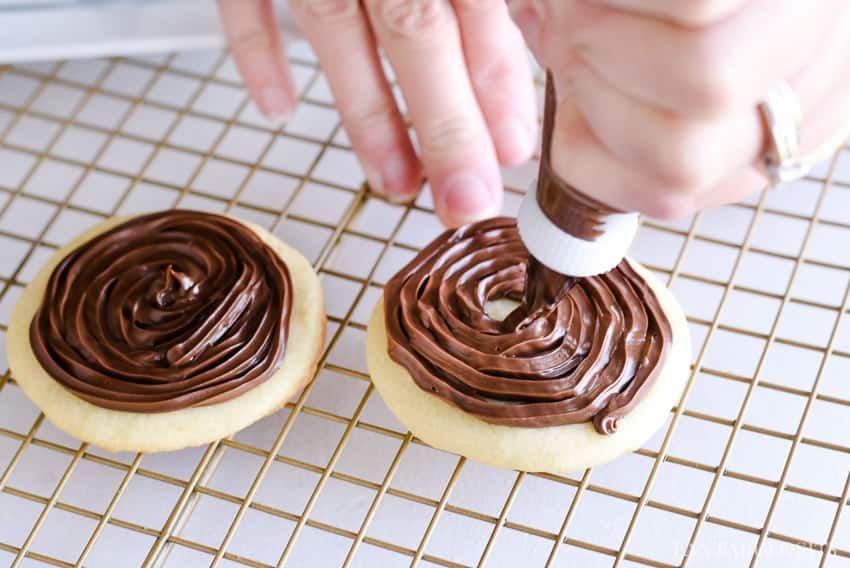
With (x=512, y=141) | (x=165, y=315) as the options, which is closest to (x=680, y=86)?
(x=512, y=141)

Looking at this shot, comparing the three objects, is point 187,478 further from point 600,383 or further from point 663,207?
point 663,207

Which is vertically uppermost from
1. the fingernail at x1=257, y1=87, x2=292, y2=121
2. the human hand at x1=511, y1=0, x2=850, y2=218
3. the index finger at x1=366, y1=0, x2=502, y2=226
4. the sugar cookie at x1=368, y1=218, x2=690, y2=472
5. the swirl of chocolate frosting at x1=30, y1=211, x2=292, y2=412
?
the human hand at x1=511, y1=0, x2=850, y2=218

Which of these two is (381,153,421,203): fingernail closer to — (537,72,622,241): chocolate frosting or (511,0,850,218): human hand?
(537,72,622,241): chocolate frosting

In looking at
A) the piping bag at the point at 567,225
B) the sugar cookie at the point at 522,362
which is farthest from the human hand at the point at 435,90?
the piping bag at the point at 567,225

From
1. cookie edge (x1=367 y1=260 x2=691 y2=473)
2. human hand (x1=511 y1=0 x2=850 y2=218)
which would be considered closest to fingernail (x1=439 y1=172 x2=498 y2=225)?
cookie edge (x1=367 y1=260 x2=691 y2=473)

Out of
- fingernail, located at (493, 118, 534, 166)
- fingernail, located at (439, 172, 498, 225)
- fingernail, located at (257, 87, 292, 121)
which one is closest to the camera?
fingernail, located at (439, 172, 498, 225)

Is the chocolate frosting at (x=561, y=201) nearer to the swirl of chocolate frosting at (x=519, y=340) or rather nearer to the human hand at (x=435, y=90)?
the swirl of chocolate frosting at (x=519, y=340)
